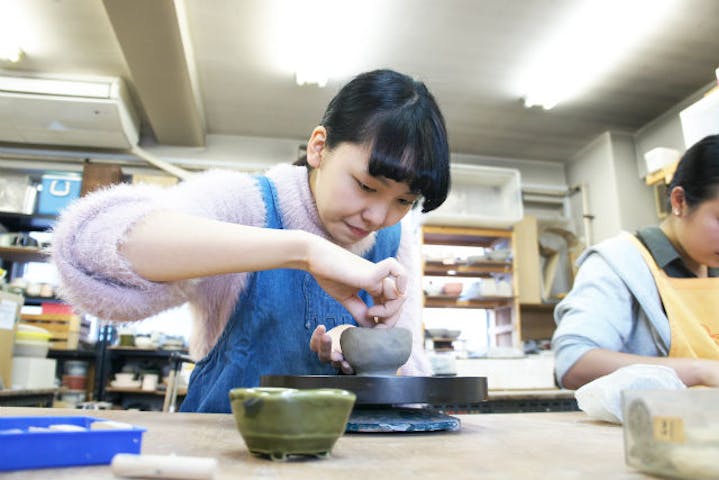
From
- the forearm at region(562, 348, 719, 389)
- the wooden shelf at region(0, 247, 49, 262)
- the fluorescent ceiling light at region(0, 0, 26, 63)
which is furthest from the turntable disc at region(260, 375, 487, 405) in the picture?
the wooden shelf at region(0, 247, 49, 262)

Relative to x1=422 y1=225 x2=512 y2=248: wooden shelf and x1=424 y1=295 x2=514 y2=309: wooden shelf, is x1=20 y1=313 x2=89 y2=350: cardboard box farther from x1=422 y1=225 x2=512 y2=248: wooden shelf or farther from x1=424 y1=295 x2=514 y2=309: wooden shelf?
x1=422 y1=225 x2=512 y2=248: wooden shelf

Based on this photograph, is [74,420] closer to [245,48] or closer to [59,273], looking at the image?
[59,273]

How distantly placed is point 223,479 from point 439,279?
5.22 metres

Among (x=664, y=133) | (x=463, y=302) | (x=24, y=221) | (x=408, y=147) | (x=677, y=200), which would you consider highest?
(x=664, y=133)

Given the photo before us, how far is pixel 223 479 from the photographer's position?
538 millimetres

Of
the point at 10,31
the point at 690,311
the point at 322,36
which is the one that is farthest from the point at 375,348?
the point at 10,31

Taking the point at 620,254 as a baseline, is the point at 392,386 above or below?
below

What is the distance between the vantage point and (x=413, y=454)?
2.38 feet

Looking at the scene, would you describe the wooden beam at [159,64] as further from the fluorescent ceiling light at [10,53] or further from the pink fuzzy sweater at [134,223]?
the pink fuzzy sweater at [134,223]

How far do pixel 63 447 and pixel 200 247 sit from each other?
1.52ft

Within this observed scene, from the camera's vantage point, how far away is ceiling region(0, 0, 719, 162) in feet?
12.9

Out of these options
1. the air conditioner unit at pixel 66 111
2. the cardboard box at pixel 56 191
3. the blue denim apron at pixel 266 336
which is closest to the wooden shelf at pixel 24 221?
the cardboard box at pixel 56 191

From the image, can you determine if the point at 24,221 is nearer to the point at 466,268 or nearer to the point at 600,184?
the point at 466,268

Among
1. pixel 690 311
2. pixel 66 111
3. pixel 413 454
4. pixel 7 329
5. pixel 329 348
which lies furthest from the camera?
pixel 66 111
